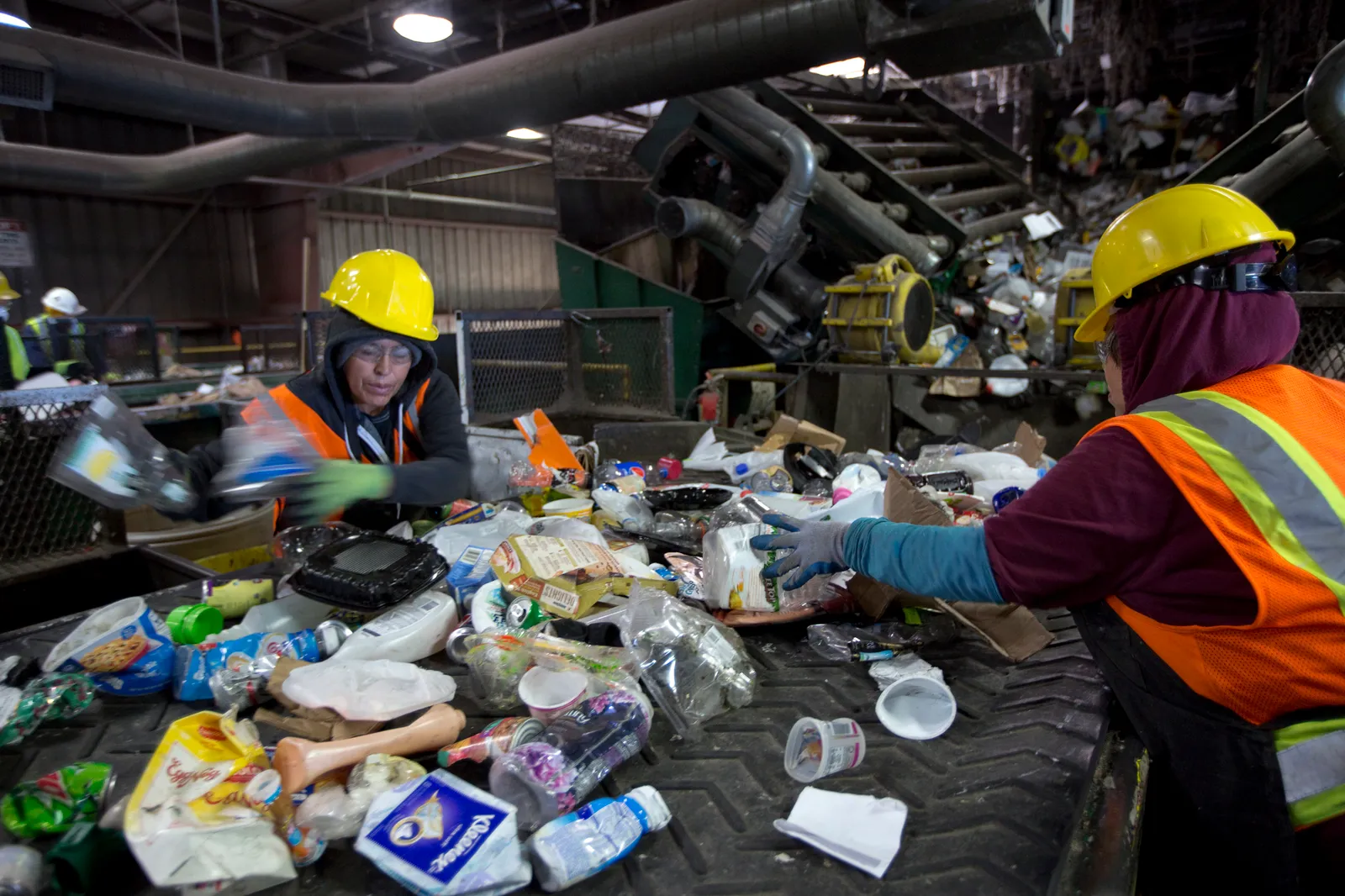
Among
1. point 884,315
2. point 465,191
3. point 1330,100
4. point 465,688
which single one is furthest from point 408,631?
point 465,191

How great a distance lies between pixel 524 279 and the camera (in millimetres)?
15836

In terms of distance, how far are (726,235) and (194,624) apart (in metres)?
5.17

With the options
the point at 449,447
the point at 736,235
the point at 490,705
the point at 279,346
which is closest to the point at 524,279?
the point at 279,346

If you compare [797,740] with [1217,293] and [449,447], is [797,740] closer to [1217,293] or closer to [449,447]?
[1217,293]

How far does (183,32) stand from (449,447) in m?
9.63

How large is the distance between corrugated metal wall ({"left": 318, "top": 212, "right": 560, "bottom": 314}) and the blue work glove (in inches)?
477

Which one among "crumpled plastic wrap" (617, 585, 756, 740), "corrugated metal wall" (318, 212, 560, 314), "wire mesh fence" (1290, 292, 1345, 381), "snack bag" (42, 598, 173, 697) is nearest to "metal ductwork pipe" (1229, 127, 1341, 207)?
"wire mesh fence" (1290, 292, 1345, 381)

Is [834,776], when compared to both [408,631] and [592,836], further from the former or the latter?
[408,631]

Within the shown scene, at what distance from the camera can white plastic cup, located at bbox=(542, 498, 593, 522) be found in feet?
7.98

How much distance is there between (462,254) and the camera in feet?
47.6

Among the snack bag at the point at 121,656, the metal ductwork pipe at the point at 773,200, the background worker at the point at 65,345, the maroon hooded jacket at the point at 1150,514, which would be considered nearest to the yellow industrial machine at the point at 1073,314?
the metal ductwork pipe at the point at 773,200

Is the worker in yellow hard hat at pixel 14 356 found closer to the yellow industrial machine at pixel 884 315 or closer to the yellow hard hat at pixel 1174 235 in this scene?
the yellow industrial machine at pixel 884 315

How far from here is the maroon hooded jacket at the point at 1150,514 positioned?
3.89 ft

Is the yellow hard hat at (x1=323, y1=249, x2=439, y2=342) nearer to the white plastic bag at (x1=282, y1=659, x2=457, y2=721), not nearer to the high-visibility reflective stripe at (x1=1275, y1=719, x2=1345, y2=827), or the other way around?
the white plastic bag at (x1=282, y1=659, x2=457, y2=721)
